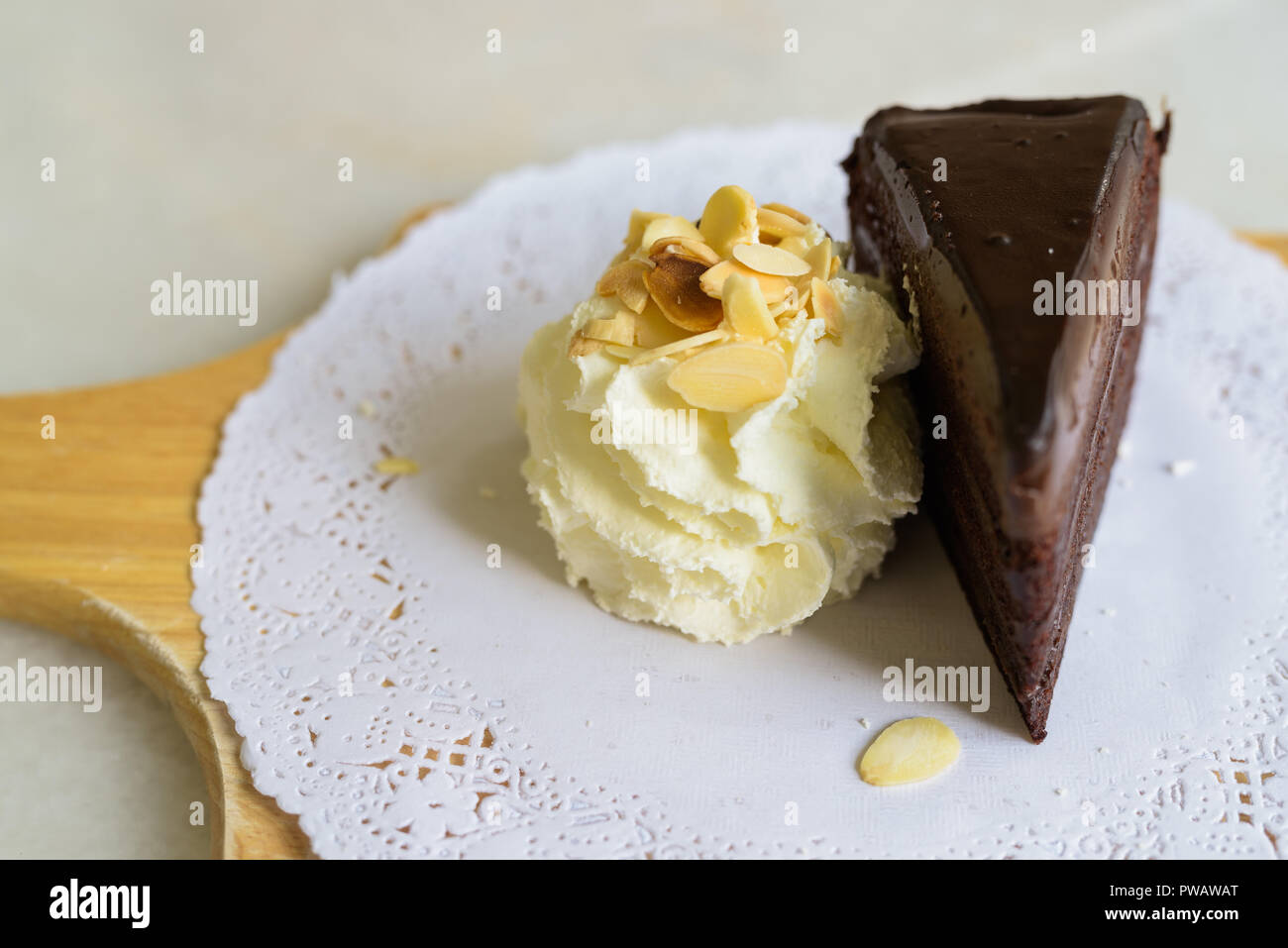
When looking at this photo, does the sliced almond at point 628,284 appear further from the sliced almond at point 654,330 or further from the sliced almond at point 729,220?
the sliced almond at point 729,220

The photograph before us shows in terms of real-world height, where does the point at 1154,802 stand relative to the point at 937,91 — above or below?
below

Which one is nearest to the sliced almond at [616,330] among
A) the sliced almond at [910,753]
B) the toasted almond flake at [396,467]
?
the toasted almond flake at [396,467]

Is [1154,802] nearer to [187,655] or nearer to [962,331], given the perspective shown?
[962,331]

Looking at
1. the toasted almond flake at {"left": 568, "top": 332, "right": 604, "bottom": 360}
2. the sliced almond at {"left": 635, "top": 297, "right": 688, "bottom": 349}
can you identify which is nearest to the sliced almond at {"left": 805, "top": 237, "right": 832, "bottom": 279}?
the sliced almond at {"left": 635, "top": 297, "right": 688, "bottom": 349}

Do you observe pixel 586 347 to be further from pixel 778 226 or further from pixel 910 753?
pixel 910 753

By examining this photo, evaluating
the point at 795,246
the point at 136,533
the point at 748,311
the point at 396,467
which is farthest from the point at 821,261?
the point at 136,533

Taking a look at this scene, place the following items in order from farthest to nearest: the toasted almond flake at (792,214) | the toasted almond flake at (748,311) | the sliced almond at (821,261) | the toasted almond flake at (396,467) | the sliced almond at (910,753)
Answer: the toasted almond flake at (396,467) → the toasted almond flake at (792,214) → the sliced almond at (821,261) → the toasted almond flake at (748,311) → the sliced almond at (910,753)
